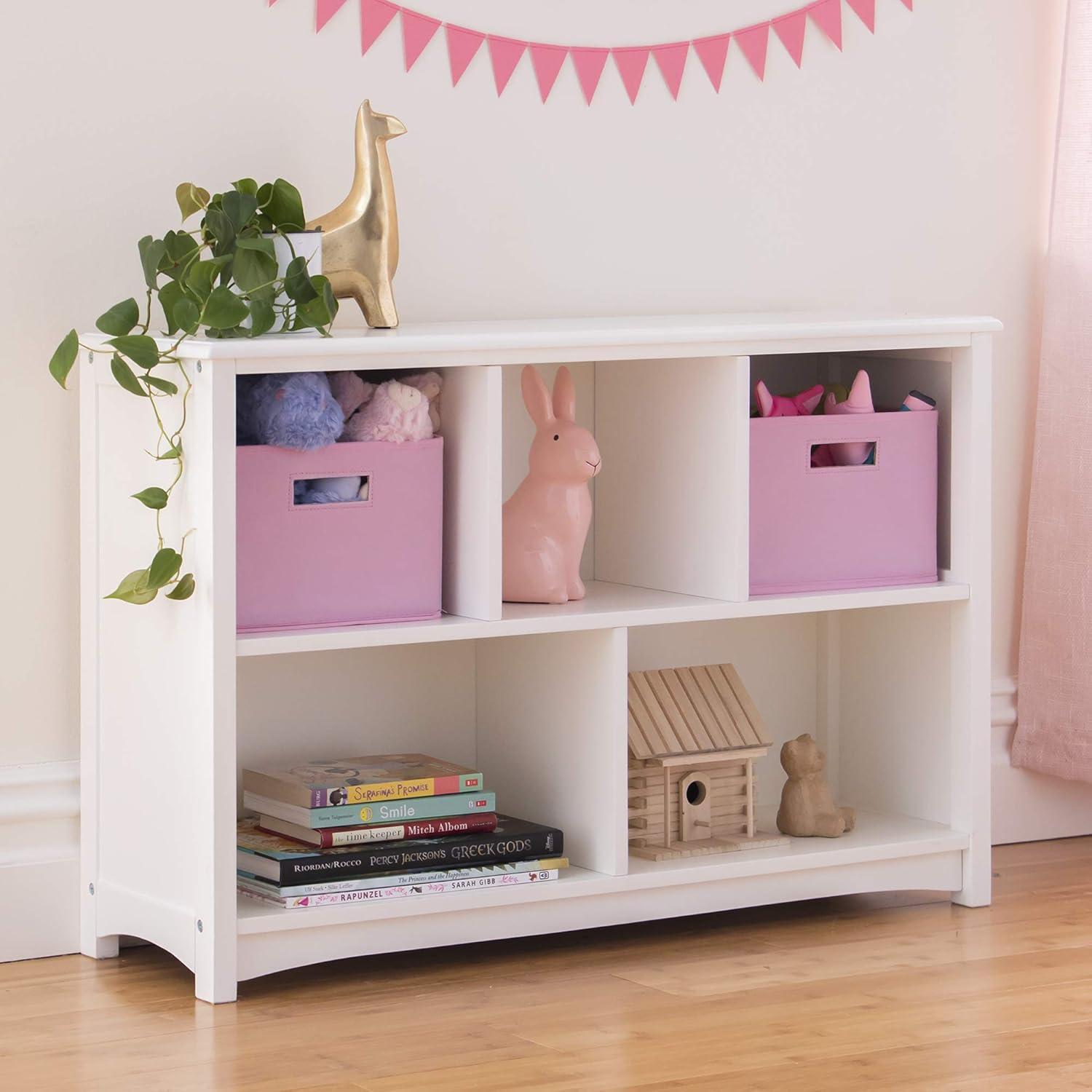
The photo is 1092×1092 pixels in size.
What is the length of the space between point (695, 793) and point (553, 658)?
254mm


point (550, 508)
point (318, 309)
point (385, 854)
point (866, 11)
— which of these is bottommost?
point (385, 854)

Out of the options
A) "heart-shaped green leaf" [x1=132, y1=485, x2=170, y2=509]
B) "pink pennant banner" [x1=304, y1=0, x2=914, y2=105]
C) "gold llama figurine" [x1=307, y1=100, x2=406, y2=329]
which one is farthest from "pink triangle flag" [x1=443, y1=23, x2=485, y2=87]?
"heart-shaped green leaf" [x1=132, y1=485, x2=170, y2=509]

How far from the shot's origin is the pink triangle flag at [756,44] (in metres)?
2.37

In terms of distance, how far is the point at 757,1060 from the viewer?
1.69 metres

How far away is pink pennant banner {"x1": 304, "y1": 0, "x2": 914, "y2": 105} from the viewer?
2.18 meters

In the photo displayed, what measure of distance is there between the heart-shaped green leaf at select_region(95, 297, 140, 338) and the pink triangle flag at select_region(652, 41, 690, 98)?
2.65 ft

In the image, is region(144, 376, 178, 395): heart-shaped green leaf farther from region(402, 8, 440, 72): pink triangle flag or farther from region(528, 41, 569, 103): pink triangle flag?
region(528, 41, 569, 103): pink triangle flag

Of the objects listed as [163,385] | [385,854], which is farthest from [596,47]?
[385,854]

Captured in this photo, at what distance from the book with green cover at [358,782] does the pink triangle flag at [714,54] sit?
3.00 ft

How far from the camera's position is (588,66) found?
2.29 meters

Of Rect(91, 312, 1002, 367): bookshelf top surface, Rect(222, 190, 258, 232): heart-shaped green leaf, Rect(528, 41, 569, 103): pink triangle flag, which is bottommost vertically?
Rect(91, 312, 1002, 367): bookshelf top surface

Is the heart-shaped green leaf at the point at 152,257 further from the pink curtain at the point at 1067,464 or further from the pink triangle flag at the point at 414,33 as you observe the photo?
the pink curtain at the point at 1067,464

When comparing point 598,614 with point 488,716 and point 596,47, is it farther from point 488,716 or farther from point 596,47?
point 596,47

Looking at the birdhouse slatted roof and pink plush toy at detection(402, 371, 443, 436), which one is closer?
pink plush toy at detection(402, 371, 443, 436)
